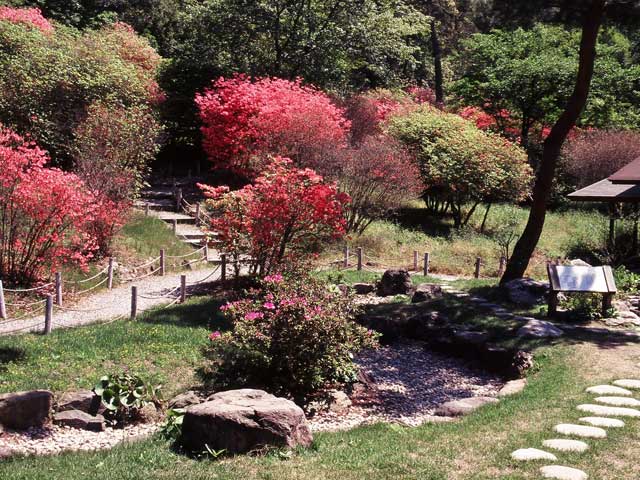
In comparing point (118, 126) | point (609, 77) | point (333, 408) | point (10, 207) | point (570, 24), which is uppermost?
point (609, 77)

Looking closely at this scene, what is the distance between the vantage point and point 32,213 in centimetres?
1412

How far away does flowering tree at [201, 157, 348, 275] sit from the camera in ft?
48.4

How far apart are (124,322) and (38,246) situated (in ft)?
11.3

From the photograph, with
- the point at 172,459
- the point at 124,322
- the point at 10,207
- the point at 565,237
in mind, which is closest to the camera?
the point at 172,459

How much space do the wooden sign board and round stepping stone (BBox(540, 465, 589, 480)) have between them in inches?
→ 280

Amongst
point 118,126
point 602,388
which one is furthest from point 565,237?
point 602,388

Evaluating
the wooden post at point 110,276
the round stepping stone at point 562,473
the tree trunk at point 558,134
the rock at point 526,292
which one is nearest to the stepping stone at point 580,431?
the round stepping stone at point 562,473

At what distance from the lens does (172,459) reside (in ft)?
22.2

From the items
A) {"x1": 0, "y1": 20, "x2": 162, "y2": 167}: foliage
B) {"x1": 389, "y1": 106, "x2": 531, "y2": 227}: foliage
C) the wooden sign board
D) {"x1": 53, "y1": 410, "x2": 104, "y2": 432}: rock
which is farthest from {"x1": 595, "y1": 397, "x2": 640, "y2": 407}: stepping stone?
{"x1": 389, "y1": 106, "x2": 531, "y2": 227}: foliage

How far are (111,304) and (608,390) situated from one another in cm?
993

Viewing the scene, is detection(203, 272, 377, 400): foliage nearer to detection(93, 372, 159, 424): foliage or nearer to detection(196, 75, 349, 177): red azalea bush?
detection(93, 372, 159, 424): foliage

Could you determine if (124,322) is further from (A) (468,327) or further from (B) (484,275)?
(B) (484,275)

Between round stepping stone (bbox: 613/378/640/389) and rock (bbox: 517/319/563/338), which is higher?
rock (bbox: 517/319/563/338)

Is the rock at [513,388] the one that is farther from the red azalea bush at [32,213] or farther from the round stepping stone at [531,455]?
the red azalea bush at [32,213]
